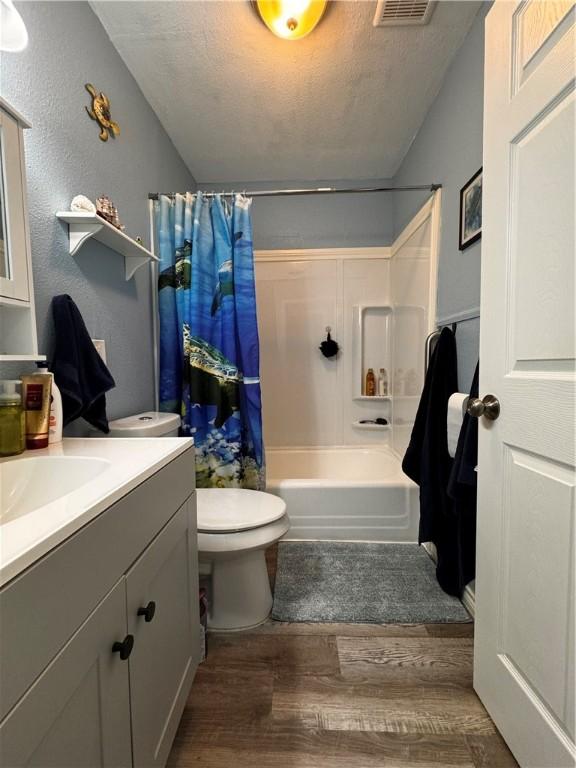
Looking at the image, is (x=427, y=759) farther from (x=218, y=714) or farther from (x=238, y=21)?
(x=238, y=21)

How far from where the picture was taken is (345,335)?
110 inches

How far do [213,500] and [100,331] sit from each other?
86cm

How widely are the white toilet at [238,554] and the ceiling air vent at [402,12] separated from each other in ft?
6.46

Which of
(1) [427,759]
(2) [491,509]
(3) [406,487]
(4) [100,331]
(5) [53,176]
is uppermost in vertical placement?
(5) [53,176]

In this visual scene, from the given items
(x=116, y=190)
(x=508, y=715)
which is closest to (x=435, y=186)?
(x=116, y=190)

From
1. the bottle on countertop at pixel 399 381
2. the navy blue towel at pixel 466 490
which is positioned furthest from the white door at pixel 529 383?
the bottle on countertop at pixel 399 381

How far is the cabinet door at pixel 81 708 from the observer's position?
0.41 meters

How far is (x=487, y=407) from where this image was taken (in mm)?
1011

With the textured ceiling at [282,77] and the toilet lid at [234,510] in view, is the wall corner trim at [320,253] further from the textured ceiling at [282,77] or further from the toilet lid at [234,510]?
the toilet lid at [234,510]

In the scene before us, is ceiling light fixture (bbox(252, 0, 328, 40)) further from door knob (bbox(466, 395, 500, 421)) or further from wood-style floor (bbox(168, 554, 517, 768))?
wood-style floor (bbox(168, 554, 517, 768))

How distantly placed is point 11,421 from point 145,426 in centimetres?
53

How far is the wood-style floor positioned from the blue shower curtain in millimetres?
787

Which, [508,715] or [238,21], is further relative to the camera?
[238,21]

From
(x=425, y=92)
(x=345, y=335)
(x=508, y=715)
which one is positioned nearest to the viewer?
(x=508, y=715)
